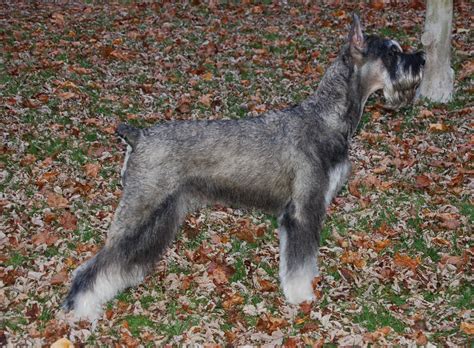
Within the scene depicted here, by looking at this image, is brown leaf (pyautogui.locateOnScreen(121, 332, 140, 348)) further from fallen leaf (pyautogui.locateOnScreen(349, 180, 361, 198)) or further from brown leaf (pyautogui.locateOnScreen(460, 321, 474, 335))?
fallen leaf (pyautogui.locateOnScreen(349, 180, 361, 198))

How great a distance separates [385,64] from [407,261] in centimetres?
246

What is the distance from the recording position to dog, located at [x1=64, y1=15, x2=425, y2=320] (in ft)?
21.5

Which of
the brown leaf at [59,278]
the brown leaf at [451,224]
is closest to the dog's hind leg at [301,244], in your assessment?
the brown leaf at [451,224]

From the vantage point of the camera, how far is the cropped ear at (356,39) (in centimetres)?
693

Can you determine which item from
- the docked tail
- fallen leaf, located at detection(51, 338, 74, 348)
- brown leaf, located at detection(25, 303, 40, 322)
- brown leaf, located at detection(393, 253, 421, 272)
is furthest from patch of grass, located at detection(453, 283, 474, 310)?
brown leaf, located at detection(25, 303, 40, 322)

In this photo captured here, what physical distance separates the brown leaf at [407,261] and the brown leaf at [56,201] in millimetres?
4814

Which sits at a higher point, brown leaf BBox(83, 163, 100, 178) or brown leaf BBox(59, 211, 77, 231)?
brown leaf BBox(83, 163, 100, 178)

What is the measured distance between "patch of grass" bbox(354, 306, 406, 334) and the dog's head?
263cm

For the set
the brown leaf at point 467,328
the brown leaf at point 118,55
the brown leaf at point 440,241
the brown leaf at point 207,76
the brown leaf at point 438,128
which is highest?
the brown leaf at point 118,55

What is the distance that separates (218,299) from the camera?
7.18m

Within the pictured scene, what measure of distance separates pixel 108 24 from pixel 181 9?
2.40 metres

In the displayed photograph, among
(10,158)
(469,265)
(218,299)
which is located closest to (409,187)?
(469,265)

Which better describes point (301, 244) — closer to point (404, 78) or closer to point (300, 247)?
point (300, 247)

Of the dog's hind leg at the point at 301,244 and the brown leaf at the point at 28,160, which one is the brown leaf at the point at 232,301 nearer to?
the dog's hind leg at the point at 301,244
